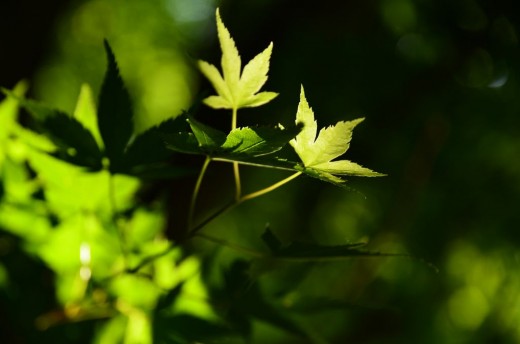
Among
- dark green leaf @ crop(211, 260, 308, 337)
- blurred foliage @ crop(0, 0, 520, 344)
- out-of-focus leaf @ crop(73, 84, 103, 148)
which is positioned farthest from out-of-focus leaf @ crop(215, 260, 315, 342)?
blurred foliage @ crop(0, 0, 520, 344)

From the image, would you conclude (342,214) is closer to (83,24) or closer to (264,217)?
(264,217)

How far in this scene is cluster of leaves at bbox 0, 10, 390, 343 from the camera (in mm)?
388

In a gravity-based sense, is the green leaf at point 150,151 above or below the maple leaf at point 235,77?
below

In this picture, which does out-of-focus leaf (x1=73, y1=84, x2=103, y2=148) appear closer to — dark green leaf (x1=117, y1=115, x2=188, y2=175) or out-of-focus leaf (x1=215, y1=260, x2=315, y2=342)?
dark green leaf (x1=117, y1=115, x2=188, y2=175)

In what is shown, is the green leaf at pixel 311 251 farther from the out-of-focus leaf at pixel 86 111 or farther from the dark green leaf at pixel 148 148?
the out-of-focus leaf at pixel 86 111

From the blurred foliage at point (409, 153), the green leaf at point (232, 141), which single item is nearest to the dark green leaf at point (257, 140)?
the green leaf at point (232, 141)

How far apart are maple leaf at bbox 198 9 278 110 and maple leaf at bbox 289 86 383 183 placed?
0.17 feet

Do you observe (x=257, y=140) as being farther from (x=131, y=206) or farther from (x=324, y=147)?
(x=131, y=206)

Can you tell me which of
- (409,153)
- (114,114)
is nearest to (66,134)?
(114,114)

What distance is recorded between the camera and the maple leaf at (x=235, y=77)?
0.39m

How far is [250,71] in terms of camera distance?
1.32 ft

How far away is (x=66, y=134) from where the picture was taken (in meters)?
0.48

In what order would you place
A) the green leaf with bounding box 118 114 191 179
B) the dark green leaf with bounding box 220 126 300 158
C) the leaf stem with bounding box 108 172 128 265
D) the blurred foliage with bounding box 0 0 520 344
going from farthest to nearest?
the blurred foliage with bounding box 0 0 520 344
the leaf stem with bounding box 108 172 128 265
the green leaf with bounding box 118 114 191 179
the dark green leaf with bounding box 220 126 300 158

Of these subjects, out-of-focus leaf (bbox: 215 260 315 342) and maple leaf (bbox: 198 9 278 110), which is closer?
maple leaf (bbox: 198 9 278 110)
